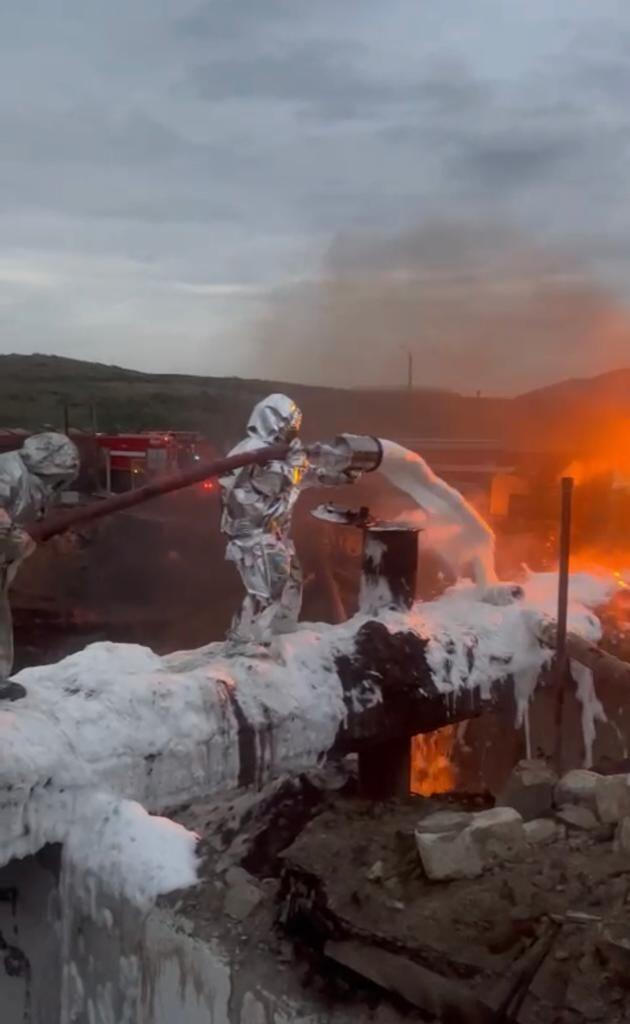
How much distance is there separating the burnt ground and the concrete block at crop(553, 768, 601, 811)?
10.1 inches

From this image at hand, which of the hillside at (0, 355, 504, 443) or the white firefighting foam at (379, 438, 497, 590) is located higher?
the hillside at (0, 355, 504, 443)

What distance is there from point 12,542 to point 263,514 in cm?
185

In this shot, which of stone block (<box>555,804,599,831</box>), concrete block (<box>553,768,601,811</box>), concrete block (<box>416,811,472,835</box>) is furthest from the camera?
concrete block (<box>553,768,601,811</box>)

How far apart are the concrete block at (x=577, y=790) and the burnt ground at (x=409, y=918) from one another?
0.26m

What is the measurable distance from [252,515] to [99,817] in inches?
80.9

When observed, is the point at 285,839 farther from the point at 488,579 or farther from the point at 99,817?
the point at 488,579

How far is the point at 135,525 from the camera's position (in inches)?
910

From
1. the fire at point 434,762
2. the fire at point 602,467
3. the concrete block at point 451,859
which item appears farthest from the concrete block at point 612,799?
the fire at point 602,467

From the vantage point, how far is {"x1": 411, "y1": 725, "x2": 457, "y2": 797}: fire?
7934mm

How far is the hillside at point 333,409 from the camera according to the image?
48.4 m

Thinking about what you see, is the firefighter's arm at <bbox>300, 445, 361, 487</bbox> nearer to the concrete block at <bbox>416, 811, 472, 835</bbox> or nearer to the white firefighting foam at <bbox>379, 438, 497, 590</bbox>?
the white firefighting foam at <bbox>379, 438, 497, 590</bbox>

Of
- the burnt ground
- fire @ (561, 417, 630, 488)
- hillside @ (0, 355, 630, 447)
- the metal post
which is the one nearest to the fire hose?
the metal post

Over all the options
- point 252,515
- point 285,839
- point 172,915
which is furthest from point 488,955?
point 252,515

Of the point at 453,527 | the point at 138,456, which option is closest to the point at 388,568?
the point at 453,527
